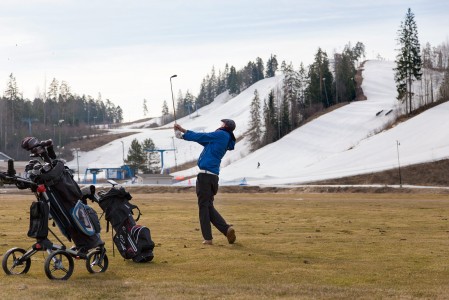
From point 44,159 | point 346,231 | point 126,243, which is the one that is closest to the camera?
point 44,159

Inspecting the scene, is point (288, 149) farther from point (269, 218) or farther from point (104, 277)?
point (104, 277)

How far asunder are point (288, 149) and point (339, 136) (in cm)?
1217

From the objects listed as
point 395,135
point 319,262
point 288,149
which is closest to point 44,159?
point 319,262

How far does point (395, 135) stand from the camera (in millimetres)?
136375

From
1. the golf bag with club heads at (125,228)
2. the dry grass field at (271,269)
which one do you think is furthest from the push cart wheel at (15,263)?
the golf bag with club heads at (125,228)

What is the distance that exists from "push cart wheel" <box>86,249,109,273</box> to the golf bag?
1.00 meters

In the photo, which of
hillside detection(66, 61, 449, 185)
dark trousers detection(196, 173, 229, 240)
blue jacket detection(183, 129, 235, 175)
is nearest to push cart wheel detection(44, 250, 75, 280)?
dark trousers detection(196, 173, 229, 240)

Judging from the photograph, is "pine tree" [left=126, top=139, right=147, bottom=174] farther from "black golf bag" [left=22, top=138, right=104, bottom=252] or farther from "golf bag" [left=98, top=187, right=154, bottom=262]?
"black golf bag" [left=22, top=138, right=104, bottom=252]

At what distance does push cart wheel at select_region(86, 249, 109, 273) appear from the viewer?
13.4m

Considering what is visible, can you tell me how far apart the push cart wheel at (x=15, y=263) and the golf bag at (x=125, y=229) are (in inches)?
70.3

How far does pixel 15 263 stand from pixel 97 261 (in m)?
1.33

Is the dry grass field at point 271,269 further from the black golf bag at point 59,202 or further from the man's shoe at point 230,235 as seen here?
the black golf bag at point 59,202

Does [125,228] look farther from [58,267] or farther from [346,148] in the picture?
[346,148]

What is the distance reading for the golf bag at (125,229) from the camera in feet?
48.3
